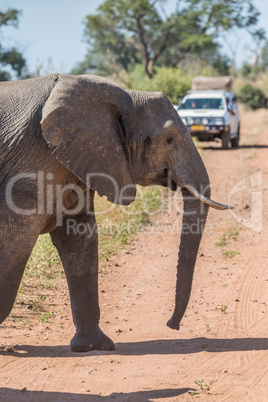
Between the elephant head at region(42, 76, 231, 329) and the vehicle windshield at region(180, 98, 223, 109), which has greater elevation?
the elephant head at region(42, 76, 231, 329)

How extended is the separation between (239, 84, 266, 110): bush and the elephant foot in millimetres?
35877

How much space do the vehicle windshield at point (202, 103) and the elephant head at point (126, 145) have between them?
14.7 m

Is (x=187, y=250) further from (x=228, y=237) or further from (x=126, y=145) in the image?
(x=228, y=237)

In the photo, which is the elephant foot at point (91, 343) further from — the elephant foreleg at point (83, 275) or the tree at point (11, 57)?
the tree at point (11, 57)

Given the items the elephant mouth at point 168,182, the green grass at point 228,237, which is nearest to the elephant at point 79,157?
the elephant mouth at point 168,182

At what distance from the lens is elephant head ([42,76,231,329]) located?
422 centimetres

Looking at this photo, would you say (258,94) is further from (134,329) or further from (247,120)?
(134,329)

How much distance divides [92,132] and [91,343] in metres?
1.74

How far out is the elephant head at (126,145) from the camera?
422 centimetres

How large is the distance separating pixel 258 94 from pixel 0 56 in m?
18.4

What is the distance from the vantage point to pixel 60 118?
13.7ft

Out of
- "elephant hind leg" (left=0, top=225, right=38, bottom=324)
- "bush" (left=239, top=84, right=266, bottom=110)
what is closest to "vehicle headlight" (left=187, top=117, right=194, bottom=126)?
"elephant hind leg" (left=0, top=225, right=38, bottom=324)

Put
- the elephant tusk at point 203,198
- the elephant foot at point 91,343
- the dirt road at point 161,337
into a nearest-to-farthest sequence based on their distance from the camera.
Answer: the dirt road at point 161,337, the elephant tusk at point 203,198, the elephant foot at point 91,343

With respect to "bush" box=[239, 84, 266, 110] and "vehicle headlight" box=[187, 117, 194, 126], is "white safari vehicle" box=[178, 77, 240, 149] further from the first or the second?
"bush" box=[239, 84, 266, 110]
